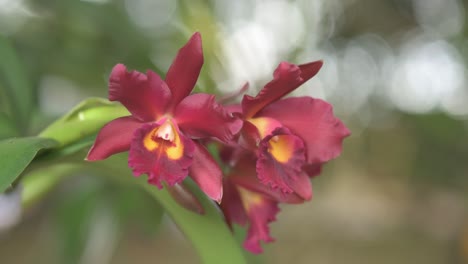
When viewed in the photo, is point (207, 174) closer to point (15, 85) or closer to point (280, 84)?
point (280, 84)

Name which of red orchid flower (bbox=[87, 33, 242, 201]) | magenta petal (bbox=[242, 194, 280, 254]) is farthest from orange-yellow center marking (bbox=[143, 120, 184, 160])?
magenta petal (bbox=[242, 194, 280, 254])

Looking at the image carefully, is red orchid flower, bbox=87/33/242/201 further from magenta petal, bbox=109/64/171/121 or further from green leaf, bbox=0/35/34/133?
green leaf, bbox=0/35/34/133

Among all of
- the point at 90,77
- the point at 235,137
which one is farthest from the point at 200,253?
the point at 90,77

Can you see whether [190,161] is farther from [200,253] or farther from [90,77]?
[90,77]

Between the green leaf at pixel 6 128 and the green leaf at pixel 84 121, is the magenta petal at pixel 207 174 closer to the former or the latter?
the green leaf at pixel 84 121

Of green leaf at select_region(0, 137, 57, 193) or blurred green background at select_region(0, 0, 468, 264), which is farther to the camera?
blurred green background at select_region(0, 0, 468, 264)

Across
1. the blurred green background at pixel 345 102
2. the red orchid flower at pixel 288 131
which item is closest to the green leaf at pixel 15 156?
the red orchid flower at pixel 288 131

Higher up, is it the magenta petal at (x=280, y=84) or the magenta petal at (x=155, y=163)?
the magenta petal at (x=280, y=84)
